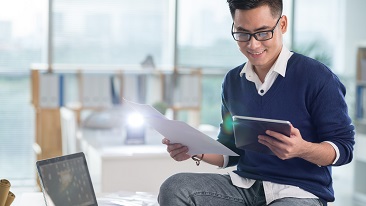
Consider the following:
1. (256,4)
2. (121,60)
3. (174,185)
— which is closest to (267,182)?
(174,185)

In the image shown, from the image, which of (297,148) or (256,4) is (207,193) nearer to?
(297,148)

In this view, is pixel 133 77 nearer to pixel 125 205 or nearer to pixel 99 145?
pixel 99 145

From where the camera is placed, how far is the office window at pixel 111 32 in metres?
5.87

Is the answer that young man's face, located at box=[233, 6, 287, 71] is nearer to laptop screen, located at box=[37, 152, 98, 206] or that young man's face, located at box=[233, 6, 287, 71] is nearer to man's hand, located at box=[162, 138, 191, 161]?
man's hand, located at box=[162, 138, 191, 161]

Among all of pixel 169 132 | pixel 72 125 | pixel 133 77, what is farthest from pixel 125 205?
pixel 133 77

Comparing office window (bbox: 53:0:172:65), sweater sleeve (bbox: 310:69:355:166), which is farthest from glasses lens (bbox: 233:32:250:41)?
office window (bbox: 53:0:172:65)

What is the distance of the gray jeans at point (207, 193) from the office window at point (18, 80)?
12.1 feet

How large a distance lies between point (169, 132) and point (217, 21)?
3992 mm

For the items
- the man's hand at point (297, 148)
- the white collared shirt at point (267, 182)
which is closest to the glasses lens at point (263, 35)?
the white collared shirt at point (267, 182)

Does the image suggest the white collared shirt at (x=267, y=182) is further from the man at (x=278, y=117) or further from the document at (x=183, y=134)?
the document at (x=183, y=134)

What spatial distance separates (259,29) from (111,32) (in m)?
3.78

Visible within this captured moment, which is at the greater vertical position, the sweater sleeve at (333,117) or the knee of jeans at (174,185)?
the sweater sleeve at (333,117)

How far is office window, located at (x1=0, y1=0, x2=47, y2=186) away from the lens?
579 centimetres

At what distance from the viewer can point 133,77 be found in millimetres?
5656
